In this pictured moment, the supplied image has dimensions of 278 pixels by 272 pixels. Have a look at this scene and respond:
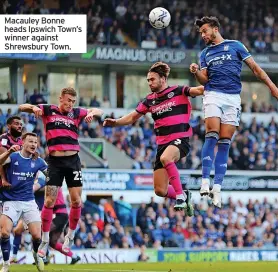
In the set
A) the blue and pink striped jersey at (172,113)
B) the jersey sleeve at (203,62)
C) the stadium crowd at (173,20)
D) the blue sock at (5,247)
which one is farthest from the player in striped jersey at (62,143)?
the stadium crowd at (173,20)

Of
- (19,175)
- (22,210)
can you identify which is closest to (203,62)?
(19,175)

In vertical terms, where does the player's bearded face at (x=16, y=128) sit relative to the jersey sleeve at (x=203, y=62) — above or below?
below

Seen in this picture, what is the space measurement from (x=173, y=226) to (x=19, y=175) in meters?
15.1

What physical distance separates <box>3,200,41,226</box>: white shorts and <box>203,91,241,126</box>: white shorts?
353 cm

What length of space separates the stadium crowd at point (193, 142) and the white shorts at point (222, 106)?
18.1 meters

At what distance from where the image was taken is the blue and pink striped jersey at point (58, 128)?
50.5 ft

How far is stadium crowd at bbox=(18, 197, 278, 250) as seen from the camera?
28141 millimetres

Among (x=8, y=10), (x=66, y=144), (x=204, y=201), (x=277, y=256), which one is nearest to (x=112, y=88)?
(x=8, y=10)

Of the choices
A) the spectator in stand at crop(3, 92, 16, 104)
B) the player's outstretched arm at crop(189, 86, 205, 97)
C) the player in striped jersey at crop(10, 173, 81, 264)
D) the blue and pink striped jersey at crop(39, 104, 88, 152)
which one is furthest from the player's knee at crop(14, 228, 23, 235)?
the spectator in stand at crop(3, 92, 16, 104)

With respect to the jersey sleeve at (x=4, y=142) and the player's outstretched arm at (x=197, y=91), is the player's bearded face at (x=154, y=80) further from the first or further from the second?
the jersey sleeve at (x=4, y=142)

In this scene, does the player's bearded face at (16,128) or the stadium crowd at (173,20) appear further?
the stadium crowd at (173,20)

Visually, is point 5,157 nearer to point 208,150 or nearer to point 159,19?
point 208,150

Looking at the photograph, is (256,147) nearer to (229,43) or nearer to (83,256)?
(83,256)

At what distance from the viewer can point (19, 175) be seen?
603 inches
